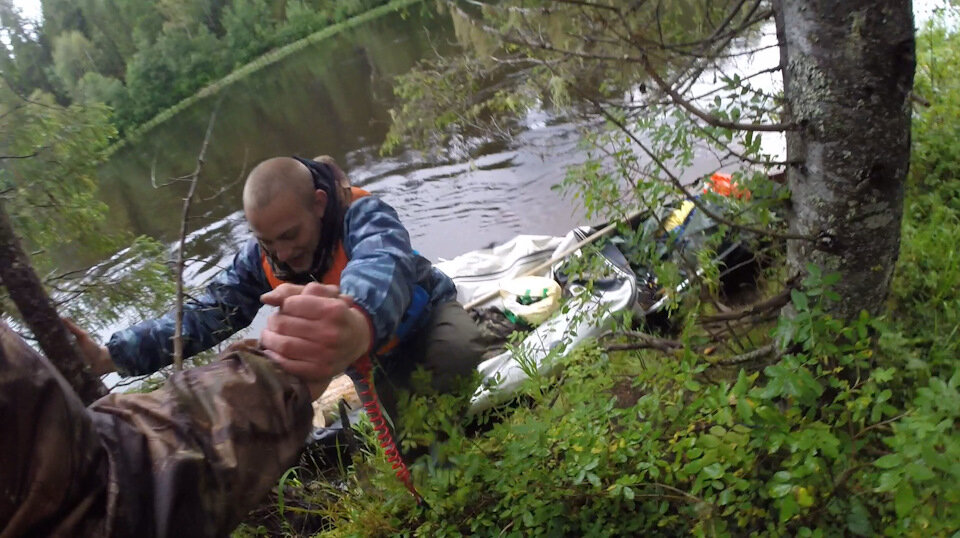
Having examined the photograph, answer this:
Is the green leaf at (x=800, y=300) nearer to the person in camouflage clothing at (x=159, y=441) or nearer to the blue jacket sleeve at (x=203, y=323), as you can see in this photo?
the person in camouflage clothing at (x=159, y=441)

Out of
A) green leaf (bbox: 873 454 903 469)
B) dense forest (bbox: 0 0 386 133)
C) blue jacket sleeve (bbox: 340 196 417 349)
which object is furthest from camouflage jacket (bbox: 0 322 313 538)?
dense forest (bbox: 0 0 386 133)

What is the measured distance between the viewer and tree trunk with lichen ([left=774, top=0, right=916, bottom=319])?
168 centimetres

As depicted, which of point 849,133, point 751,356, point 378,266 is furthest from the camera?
point 751,356

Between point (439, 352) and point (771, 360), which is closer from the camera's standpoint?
point (771, 360)

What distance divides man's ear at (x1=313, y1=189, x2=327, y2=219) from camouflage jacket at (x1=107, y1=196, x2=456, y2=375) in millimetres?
104

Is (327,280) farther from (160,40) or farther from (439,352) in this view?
(160,40)

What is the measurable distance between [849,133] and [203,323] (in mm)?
2615

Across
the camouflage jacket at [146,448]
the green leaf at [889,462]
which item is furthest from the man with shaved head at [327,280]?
the green leaf at [889,462]

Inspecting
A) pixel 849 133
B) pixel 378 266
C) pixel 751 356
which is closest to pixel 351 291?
pixel 378 266

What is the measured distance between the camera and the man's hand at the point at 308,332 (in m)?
1.41

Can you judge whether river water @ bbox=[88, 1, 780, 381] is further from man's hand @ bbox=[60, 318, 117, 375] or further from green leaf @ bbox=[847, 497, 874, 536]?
green leaf @ bbox=[847, 497, 874, 536]

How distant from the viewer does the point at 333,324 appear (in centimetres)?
147

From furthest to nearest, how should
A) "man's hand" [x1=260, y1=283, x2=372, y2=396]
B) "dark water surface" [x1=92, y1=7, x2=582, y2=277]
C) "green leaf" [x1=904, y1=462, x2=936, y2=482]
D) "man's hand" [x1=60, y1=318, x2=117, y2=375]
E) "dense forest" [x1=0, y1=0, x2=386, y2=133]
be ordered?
"dense forest" [x1=0, y1=0, x2=386, y2=133], "dark water surface" [x1=92, y1=7, x2=582, y2=277], "man's hand" [x1=60, y1=318, x2=117, y2=375], "man's hand" [x1=260, y1=283, x2=372, y2=396], "green leaf" [x1=904, y1=462, x2=936, y2=482]

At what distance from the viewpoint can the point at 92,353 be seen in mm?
2328
